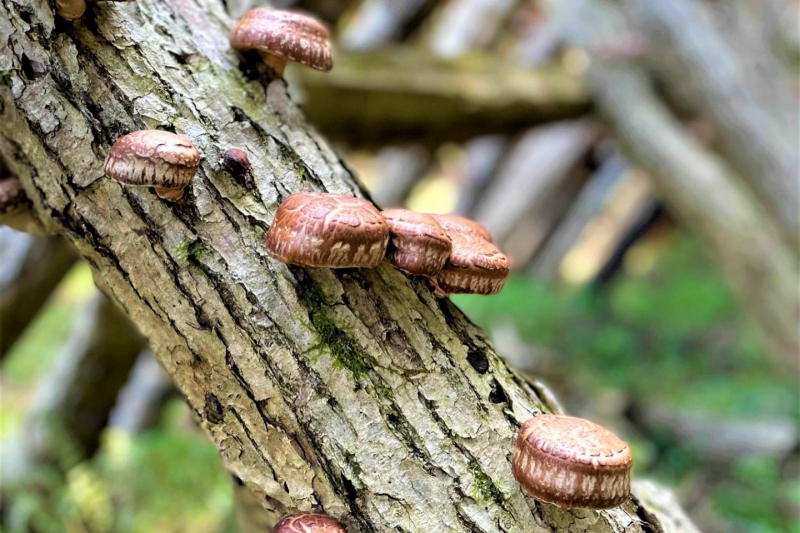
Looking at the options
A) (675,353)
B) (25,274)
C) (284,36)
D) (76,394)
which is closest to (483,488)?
(284,36)

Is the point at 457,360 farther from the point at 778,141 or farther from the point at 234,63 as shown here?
the point at 778,141

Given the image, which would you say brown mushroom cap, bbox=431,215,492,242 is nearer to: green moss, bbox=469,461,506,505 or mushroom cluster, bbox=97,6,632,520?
mushroom cluster, bbox=97,6,632,520

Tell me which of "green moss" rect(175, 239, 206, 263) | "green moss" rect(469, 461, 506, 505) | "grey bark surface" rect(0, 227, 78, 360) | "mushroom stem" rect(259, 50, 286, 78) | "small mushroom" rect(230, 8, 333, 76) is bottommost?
"grey bark surface" rect(0, 227, 78, 360)

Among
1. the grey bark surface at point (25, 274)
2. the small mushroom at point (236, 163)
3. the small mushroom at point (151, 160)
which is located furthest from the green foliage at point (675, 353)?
the small mushroom at point (151, 160)


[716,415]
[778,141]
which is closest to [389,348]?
[778,141]

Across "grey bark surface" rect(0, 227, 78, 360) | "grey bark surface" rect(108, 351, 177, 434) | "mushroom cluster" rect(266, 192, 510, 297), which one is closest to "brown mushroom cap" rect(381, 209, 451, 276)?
"mushroom cluster" rect(266, 192, 510, 297)
